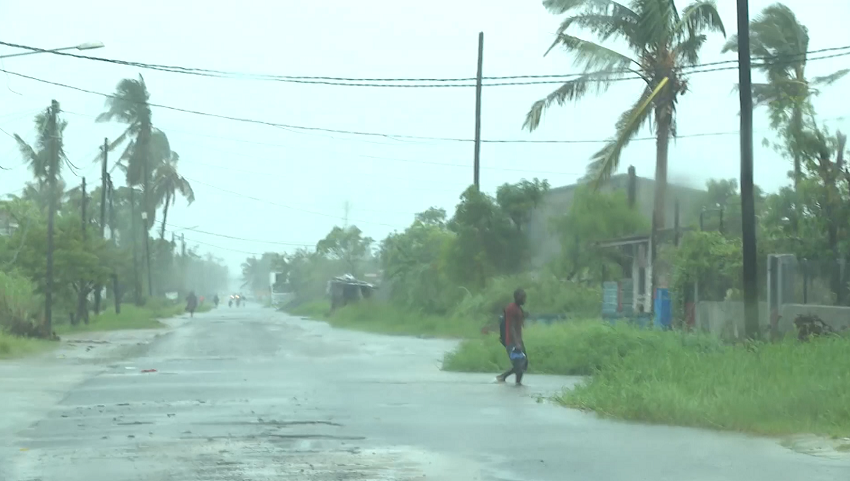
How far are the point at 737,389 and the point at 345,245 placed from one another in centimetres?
9246

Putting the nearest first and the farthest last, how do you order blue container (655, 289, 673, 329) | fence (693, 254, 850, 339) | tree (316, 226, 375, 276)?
fence (693, 254, 850, 339)
blue container (655, 289, 673, 329)
tree (316, 226, 375, 276)

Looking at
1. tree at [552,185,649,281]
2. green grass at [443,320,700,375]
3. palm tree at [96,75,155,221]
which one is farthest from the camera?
palm tree at [96,75,155,221]

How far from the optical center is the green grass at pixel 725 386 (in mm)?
12953

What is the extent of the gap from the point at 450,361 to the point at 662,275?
11.7 m

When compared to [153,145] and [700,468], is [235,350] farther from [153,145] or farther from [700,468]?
[153,145]

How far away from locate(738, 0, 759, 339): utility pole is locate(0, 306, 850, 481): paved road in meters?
3.82

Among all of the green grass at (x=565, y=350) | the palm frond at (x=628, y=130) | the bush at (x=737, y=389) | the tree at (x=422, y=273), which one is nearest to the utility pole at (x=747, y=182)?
the green grass at (x=565, y=350)

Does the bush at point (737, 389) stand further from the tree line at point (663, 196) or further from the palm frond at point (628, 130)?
the palm frond at point (628, 130)

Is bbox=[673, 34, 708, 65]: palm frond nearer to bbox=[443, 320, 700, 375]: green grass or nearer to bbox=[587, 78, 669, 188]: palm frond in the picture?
bbox=[587, 78, 669, 188]: palm frond

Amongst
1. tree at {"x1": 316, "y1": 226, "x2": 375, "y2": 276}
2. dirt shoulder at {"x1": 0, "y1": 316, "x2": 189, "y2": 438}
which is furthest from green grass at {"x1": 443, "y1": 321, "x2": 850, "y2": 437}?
tree at {"x1": 316, "y1": 226, "x2": 375, "y2": 276}

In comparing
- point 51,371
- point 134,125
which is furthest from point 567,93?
point 134,125

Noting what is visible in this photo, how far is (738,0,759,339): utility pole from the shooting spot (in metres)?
20.1

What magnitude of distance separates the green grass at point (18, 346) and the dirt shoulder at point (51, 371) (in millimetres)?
419

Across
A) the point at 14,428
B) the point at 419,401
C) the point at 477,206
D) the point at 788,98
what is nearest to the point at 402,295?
the point at 477,206
